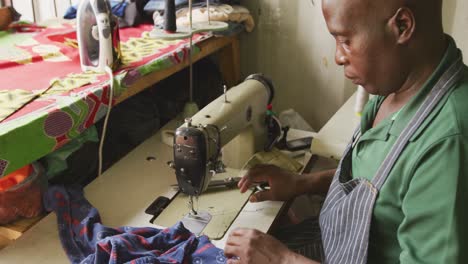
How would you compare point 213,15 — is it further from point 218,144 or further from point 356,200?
point 356,200

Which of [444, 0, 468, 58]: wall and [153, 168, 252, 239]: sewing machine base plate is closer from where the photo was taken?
[153, 168, 252, 239]: sewing machine base plate

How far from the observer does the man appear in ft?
2.19

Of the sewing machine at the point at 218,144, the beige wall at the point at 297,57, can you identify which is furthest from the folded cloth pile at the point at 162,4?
the sewing machine at the point at 218,144

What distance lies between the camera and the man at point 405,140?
2.19 ft

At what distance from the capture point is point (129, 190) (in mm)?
1304

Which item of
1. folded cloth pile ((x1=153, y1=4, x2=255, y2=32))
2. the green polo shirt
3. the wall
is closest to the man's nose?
the green polo shirt

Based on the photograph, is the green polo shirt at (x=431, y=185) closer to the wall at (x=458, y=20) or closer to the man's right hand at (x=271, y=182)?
the man's right hand at (x=271, y=182)

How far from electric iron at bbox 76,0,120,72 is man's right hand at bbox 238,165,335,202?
549 millimetres

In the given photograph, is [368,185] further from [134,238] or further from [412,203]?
[134,238]

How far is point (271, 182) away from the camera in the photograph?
124 cm

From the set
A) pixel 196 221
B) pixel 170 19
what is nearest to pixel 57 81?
pixel 170 19

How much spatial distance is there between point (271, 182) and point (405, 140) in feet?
1.76

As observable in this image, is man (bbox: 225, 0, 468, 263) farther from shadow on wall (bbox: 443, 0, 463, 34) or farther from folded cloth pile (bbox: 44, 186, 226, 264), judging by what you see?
shadow on wall (bbox: 443, 0, 463, 34)

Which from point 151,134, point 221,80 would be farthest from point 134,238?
point 221,80
